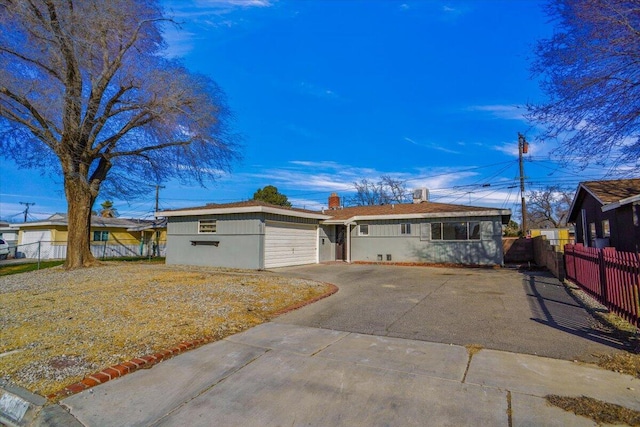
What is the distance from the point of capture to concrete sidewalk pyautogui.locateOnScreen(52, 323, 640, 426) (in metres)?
3.02

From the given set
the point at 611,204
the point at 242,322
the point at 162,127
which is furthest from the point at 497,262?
the point at 162,127

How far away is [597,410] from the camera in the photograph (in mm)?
2977

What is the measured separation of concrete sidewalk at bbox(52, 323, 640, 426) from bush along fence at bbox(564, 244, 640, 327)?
2276 mm

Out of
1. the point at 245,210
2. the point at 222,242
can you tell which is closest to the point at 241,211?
the point at 245,210

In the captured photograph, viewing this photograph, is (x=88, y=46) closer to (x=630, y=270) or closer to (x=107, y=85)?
(x=107, y=85)

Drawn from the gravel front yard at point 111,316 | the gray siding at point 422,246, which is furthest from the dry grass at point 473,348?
the gray siding at point 422,246

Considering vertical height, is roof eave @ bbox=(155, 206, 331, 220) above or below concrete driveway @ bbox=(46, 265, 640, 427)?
above

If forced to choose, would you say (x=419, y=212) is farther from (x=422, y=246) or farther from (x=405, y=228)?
(x=422, y=246)

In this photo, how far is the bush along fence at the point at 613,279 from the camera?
5320 mm

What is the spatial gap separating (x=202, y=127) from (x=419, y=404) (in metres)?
15.0

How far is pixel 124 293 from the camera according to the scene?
8.25 meters

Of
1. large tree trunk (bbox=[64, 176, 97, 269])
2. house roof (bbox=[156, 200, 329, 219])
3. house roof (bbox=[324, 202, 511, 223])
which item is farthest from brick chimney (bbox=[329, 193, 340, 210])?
large tree trunk (bbox=[64, 176, 97, 269])

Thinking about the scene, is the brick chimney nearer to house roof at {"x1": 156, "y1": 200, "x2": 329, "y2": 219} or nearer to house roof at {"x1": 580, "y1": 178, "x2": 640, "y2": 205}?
house roof at {"x1": 156, "y1": 200, "x2": 329, "y2": 219}

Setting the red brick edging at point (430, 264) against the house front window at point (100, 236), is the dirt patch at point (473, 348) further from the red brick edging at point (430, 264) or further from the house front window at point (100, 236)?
the house front window at point (100, 236)
